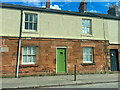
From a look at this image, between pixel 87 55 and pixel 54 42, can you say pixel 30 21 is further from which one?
pixel 87 55

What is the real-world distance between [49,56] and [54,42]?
1.32 metres

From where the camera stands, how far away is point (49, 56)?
9086mm

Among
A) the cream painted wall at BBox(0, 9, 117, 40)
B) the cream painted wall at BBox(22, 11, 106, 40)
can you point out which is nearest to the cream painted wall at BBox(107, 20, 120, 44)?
the cream painted wall at BBox(0, 9, 117, 40)

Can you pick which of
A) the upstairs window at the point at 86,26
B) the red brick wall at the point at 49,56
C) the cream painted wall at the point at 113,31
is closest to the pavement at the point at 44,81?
the red brick wall at the point at 49,56

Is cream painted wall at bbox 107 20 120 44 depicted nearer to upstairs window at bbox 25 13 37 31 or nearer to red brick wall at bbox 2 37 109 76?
red brick wall at bbox 2 37 109 76

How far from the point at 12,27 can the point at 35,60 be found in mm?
3346

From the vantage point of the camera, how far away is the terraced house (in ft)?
27.8

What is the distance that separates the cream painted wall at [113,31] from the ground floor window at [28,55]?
8030 mm

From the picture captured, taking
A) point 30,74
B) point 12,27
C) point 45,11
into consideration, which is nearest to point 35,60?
point 30,74

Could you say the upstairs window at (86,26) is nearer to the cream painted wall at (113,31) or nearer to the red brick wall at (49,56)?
the red brick wall at (49,56)

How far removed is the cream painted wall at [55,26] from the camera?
8641mm

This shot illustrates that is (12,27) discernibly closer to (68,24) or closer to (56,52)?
(56,52)

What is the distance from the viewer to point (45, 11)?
9.38m

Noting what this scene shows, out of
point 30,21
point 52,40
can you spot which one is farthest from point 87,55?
point 30,21
